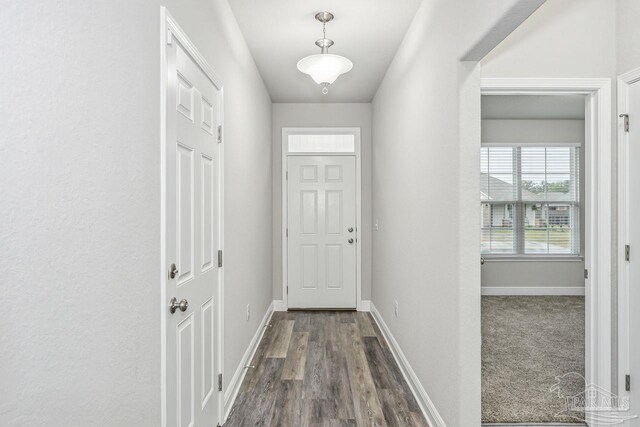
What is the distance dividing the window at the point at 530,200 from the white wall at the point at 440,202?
3.09 m

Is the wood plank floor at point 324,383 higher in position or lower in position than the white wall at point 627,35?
lower

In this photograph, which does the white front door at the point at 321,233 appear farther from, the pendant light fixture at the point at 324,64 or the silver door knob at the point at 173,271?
the silver door knob at the point at 173,271

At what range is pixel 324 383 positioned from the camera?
8.93ft

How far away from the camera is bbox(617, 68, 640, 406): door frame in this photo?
2.00m

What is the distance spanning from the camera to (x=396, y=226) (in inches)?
130

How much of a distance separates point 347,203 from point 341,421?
2.84m

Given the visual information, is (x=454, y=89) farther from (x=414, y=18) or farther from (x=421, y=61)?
(x=414, y=18)

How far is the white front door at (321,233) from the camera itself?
471 centimetres

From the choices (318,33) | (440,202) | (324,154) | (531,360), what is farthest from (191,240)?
(324,154)

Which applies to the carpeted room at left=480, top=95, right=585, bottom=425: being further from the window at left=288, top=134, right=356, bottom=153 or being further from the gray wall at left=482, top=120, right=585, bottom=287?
the window at left=288, top=134, right=356, bottom=153

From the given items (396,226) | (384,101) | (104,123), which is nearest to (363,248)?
(396,226)

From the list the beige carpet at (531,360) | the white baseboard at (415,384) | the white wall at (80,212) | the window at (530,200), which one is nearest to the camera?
the white wall at (80,212)

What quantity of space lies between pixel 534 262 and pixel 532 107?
2276 mm

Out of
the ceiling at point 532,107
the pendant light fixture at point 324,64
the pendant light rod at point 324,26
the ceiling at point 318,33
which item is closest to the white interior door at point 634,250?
the ceiling at point 318,33
